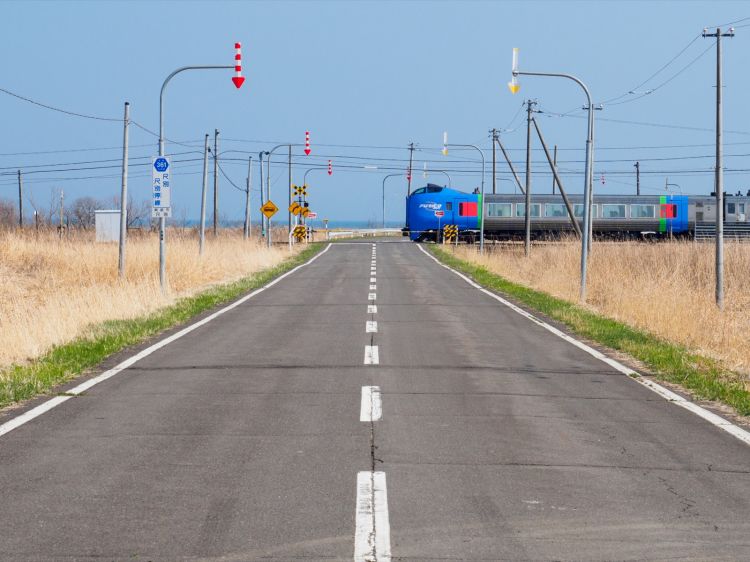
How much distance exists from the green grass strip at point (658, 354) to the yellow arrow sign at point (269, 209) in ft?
86.9

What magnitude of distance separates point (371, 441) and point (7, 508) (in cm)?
296

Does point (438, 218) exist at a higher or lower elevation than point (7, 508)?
higher

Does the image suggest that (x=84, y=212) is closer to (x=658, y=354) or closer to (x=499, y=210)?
(x=499, y=210)

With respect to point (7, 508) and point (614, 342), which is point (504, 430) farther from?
point (614, 342)

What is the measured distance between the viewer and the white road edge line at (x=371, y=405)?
8914mm

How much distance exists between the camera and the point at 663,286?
23.6 metres

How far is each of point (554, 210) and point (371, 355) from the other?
5540cm

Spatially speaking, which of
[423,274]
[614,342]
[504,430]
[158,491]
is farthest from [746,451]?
[423,274]

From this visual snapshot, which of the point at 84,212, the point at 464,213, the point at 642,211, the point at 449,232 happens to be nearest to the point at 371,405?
the point at 449,232

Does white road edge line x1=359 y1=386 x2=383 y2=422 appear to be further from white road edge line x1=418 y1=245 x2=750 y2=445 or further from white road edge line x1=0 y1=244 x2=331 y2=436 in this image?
white road edge line x1=418 y1=245 x2=750 y2=445

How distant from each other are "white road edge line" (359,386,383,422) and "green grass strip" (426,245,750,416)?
3512 millimetres

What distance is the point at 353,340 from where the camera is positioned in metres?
15.5

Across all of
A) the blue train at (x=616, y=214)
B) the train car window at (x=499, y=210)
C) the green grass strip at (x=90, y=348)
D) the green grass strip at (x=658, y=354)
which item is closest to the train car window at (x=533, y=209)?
the blue train at (x=616, y=214)

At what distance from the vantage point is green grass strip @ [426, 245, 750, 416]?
1066cm
